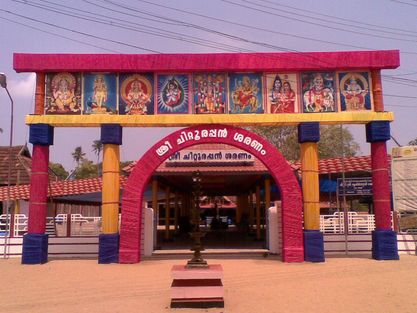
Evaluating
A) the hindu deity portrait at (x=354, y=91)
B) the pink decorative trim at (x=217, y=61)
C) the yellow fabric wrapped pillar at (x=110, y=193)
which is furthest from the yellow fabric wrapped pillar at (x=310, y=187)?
the yellow fabric wrapped pillar at (x=110, y=193)

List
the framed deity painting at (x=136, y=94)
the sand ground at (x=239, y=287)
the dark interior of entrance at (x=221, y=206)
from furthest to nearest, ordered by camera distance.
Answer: the dark interior of entrance at (x=221, y=206) < the framed deity painting at (x=136, y=94) < the sand ground at (x=239, y=287)

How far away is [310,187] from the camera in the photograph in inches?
512

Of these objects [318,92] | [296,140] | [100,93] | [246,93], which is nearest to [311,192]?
[318,92]

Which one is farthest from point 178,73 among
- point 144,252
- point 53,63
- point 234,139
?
point 144,252

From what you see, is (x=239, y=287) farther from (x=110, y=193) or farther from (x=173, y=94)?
(x=173, y=94)

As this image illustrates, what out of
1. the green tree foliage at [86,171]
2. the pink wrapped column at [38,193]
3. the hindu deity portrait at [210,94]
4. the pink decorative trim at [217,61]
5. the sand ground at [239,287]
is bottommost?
the sand ground at [239,287]

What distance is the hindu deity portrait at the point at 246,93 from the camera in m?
13.3

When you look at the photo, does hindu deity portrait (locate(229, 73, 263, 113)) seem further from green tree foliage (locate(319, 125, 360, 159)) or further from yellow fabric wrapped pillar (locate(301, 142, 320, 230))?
green tree foliage (locate(319, 125, 360, 159))

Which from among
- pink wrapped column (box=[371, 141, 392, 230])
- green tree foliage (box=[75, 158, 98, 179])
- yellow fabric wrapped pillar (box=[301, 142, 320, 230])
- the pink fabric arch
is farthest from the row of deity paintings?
green tree foliage (box=[75, 158, 98, 179])

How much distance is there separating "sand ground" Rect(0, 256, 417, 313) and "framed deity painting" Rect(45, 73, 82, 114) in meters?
4.40

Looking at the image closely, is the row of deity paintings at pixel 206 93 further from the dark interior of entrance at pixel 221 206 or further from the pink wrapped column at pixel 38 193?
the dark interior of entrance at pixel 221 206

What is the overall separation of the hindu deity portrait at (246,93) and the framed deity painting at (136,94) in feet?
7.77

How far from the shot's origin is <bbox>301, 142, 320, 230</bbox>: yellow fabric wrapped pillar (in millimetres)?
12906

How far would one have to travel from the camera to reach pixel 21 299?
819 cm
